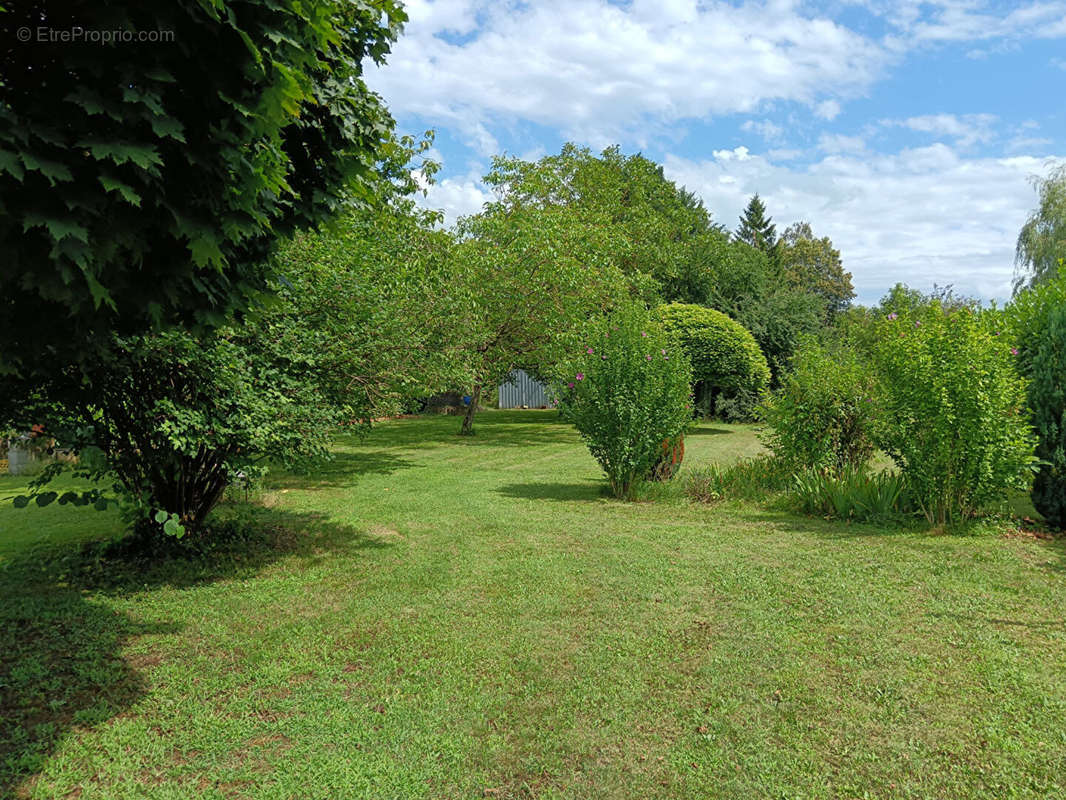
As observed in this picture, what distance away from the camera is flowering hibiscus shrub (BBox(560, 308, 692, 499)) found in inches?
342

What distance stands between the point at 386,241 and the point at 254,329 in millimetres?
5533

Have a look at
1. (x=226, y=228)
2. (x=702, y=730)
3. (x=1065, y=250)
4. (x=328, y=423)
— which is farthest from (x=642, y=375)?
(x=1065, y=250)

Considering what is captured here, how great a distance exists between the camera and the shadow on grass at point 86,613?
10.2ft

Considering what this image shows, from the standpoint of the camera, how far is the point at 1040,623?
432 cm

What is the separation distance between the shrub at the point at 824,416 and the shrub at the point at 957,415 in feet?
4.55

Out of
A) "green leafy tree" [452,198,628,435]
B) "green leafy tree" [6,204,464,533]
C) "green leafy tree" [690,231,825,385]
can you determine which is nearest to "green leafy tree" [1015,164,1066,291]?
"green leafy tree" [690,231,825,385]

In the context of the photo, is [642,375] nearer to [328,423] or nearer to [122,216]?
[328,423]

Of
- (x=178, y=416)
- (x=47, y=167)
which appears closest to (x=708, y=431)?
(x=178, y=416)

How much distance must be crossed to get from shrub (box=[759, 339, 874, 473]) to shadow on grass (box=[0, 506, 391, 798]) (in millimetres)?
5411

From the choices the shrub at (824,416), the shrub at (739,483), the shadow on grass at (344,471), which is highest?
the shrub at (824,416)

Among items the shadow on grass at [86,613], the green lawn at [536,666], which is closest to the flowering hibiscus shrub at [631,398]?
the green lawn at [536,666]

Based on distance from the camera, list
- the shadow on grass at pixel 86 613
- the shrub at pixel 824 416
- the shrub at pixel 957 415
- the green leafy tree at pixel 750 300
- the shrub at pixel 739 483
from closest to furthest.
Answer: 1. the shadow on grass at pixel 86 613
2. the shrub at pixel 957 415
3. the shrub at pixel 824 416
4. the shrub at pixel 739 483
5. the green leafy tree at pixel 750 300

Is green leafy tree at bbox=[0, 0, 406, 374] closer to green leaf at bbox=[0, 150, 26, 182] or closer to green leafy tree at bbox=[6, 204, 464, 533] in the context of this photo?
green leaf at bbox=[0, 150, 26, 182]

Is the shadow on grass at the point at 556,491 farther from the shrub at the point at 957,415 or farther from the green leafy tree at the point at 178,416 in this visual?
the green leafy tree at the point at 178,416
